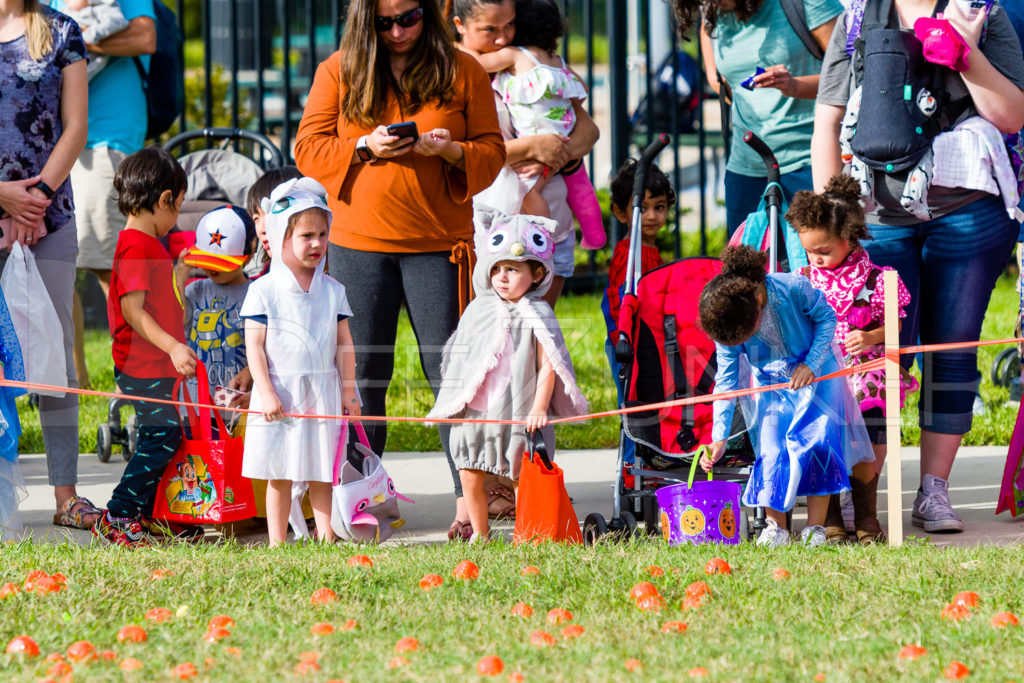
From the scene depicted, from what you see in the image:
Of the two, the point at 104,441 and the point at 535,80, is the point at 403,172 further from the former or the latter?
the point at 104,441

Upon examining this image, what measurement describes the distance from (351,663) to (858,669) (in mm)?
1211

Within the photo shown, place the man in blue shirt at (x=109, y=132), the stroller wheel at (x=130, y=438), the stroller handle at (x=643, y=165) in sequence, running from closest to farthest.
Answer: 1. the stroller handle at (x=643, y=165)
2. the stroller wheel at (x=130, y=438)
3. the man in blue shirt at (x=109, y=132)

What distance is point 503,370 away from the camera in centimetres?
478

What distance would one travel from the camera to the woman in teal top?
5.80m

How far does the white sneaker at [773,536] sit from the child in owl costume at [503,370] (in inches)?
29.3

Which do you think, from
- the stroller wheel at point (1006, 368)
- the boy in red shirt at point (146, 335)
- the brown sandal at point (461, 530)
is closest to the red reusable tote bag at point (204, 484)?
the boy in red shirt at point (146, 335)

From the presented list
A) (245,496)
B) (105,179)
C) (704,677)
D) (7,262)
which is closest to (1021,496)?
(704,677)

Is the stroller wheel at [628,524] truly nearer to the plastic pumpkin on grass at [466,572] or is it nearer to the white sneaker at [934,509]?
the plastic pumpkin on grass at [466,572]

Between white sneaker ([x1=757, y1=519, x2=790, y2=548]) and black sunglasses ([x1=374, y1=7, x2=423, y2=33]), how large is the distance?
7.22ft

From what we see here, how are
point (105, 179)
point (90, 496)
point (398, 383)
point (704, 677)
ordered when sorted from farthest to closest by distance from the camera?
1. point (398, 383)
2. point (105, 179)
3. point (90, 496)
4. point (704, 677)

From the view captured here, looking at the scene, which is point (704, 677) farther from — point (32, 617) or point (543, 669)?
point (32, 617)

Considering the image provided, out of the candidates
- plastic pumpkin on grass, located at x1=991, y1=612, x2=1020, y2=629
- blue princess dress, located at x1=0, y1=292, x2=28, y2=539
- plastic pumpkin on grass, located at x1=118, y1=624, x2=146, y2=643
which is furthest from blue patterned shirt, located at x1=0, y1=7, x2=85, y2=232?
plastic pumpkin on grass, located at x1=991, y1=612, x2=1020, y2=629

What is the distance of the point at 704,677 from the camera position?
3150 millimetres

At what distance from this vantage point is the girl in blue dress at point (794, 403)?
4.59 metres
